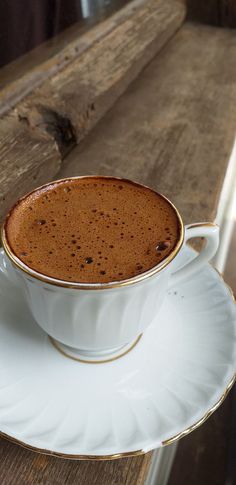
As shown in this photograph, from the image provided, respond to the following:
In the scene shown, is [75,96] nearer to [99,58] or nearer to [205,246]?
[99,58]

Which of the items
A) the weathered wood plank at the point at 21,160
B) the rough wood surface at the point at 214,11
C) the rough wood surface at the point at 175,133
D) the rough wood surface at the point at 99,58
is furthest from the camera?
the rough wood surface at the point at 214,11

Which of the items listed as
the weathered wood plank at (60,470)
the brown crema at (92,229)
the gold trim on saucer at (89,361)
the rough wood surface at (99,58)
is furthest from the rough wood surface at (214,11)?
the weathered wood plank at (60,470)

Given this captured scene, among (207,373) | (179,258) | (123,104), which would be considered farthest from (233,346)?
(123,104)

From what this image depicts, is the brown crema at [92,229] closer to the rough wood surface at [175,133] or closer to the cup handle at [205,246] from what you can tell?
the cup handle at [205,246]

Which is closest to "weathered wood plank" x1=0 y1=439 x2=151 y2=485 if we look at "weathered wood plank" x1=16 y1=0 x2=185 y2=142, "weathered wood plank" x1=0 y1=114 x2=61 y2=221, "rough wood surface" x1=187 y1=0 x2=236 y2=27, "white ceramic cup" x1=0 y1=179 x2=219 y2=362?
"white ceramic cup" x1=0 y1=179 x2=219 y2=362

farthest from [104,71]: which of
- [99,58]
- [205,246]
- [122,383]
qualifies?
[122,383]

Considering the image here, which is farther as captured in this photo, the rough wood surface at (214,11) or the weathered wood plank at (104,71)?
the rough wood surface at (214,11)
